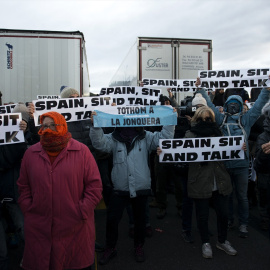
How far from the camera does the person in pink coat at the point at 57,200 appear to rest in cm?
256

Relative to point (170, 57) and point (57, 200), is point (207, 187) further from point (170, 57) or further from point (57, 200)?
point (170, 57)

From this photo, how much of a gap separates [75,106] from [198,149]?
1771 millimetres

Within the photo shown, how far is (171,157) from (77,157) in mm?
1746

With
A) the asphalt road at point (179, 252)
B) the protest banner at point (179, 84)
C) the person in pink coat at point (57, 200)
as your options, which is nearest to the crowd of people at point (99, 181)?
the person in pink coat at point (57, 200)

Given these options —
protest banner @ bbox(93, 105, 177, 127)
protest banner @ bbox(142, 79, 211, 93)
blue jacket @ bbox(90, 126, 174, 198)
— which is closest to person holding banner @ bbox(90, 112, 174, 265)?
blue jacket @ bbox(90, 126, 174, 198)

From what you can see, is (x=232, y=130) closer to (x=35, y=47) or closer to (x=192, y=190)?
(x=192, y=190)

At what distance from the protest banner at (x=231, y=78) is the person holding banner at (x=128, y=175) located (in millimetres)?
1716

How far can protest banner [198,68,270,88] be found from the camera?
4.95m

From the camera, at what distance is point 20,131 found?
12.1 ft

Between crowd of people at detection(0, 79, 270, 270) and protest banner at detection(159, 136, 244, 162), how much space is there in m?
0.09

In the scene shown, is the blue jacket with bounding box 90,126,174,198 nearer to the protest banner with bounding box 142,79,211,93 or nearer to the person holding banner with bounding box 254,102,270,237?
the person holding banner with bounding box 254,102,270,237

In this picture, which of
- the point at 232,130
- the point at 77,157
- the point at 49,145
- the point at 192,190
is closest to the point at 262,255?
the point at 192,190

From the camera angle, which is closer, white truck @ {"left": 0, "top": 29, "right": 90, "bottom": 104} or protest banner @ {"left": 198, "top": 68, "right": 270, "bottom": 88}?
protest banner @ {"left": 198, "top": 68, "right": 270, "bottom": 88}

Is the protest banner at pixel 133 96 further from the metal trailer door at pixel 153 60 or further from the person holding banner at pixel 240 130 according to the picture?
the metal trailer door at pixel 153 60
